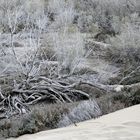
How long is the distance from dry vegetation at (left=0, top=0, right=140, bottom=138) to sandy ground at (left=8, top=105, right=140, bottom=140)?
0.50 m

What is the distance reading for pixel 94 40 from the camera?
1517cm

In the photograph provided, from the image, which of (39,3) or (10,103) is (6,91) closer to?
Answer: (10,103)

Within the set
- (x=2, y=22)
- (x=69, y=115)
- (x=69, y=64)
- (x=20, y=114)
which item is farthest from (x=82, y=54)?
(x=69, y=115)

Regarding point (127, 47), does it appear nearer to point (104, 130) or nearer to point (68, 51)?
point (68, 51)

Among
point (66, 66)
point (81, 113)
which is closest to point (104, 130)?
point (81, 113)

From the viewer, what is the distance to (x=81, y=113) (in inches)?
299

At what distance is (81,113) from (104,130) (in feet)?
4.43

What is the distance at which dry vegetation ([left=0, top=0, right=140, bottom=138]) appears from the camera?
7811mm

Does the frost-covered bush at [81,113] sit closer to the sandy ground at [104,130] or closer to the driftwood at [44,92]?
the sandy ground at [104,130]

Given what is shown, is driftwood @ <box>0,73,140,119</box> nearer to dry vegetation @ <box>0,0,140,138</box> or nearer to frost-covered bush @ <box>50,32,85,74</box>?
dry vegetation @ <box>0,0,140,138</box>

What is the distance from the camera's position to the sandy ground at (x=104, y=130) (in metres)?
5.94

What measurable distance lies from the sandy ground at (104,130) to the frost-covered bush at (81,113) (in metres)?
0.31

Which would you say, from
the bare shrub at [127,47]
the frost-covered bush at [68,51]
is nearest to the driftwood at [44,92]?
the frost-covered bush at [68,51]

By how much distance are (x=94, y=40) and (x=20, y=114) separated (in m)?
7.03
